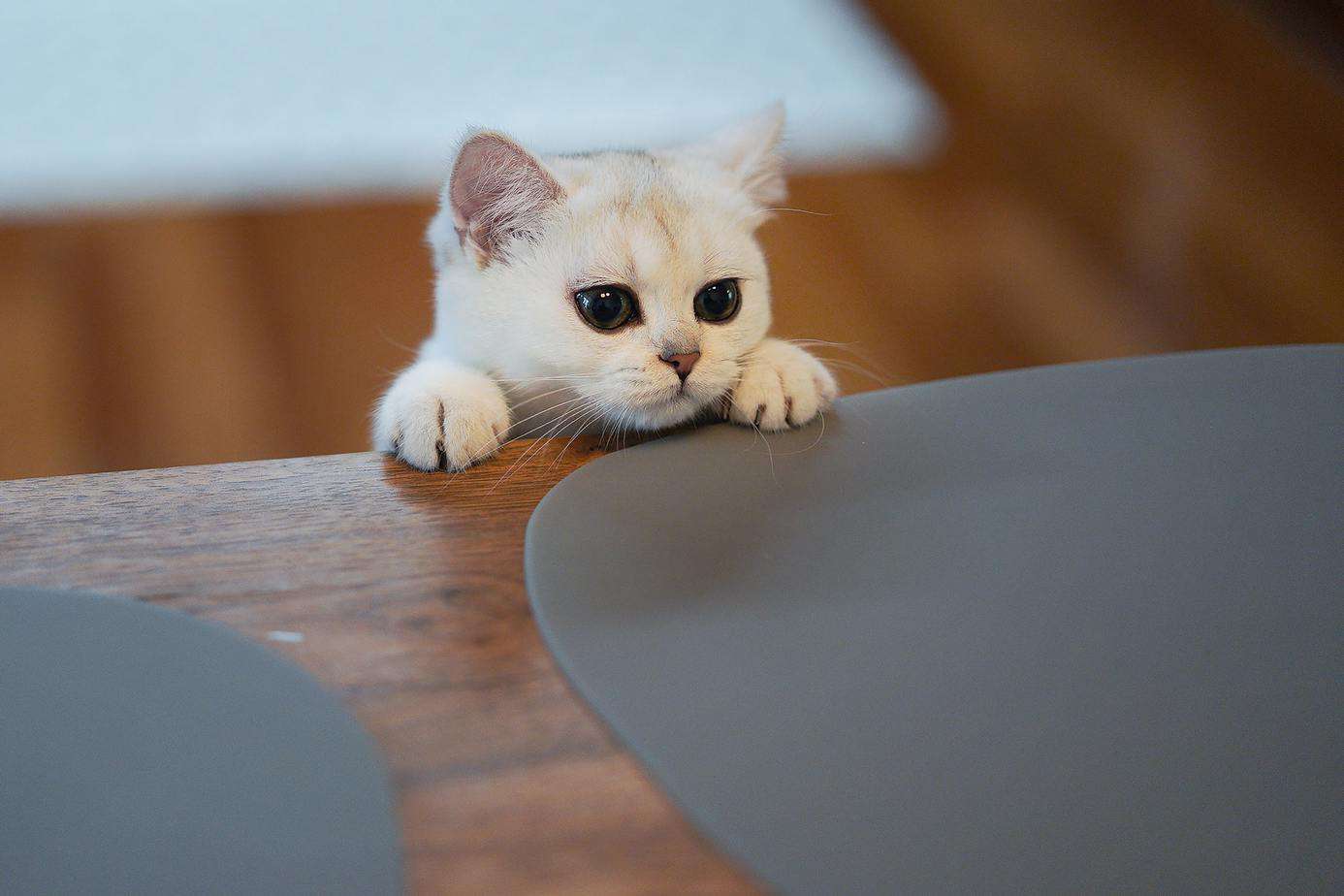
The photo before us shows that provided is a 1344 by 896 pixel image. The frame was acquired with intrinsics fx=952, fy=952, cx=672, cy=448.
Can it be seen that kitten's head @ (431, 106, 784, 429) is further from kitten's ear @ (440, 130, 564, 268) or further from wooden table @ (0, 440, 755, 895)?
wooden table @ (0, 440, 755, 895)

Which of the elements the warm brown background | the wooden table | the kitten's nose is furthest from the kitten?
the warm brown background

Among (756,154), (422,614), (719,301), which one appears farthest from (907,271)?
(422,614)

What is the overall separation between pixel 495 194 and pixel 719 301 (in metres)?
0.26

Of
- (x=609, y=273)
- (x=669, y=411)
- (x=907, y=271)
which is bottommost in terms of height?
(x=907, y=271)

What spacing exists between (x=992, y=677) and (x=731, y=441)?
315mm

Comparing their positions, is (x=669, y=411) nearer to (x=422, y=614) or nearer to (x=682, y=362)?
(x=682, y=362)

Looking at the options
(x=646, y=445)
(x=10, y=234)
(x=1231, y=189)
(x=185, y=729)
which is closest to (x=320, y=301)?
(x=10, y=234)

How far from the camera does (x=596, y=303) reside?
3.08ft

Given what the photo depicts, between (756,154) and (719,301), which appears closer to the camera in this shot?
(719,301)

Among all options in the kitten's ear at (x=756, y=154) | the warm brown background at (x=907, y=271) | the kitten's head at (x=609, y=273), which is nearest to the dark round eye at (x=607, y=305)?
the kitten's head at (x=609, y=273)

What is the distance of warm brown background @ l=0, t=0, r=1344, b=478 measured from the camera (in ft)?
6.25

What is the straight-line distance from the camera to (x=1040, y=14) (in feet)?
10.8

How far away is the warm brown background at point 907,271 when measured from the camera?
6.25 ft

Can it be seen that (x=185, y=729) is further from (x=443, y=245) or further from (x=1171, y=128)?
(x=1171, y=128)
